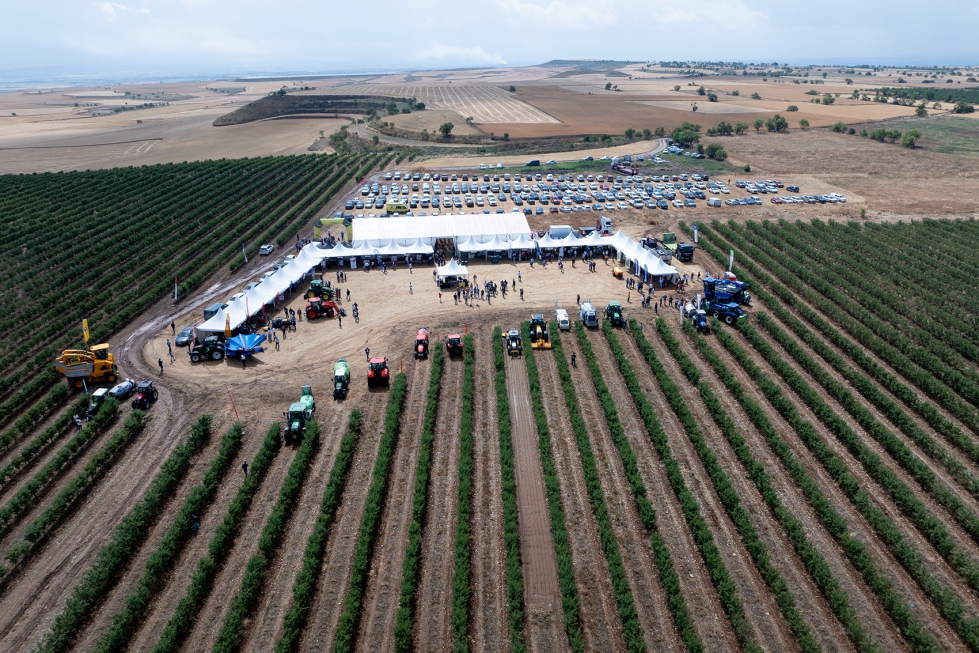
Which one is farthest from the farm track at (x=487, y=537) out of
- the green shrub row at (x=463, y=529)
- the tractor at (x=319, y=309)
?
the tractor at (x=319, y=309)

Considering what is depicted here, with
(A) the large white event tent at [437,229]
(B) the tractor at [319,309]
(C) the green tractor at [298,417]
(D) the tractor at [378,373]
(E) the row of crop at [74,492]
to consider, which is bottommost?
(E) the row of crop at [74,492]

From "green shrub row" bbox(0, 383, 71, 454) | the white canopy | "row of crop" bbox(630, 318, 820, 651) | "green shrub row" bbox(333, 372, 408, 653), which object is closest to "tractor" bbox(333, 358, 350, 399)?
"green shrub row" bbox(333, 372, 408, 653)

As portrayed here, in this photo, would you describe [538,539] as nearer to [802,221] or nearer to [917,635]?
[917,635]

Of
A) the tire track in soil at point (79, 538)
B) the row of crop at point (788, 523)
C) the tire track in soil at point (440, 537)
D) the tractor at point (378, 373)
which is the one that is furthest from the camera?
the tractor at point (378, 373)

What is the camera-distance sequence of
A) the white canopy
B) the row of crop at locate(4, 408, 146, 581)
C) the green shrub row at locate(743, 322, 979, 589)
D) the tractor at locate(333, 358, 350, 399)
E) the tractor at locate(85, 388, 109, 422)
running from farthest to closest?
the white canopy → the tractor at locate(333, 358, 350, 399) → the tractor at locate(85, 388, 109, 422) → the row of crop at locate(4, 408, 146, 581) → the green shrub row at locate(743, 322, 979, 589)

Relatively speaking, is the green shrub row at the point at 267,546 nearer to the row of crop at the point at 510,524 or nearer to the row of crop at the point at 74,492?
the row of crop at the point at 74,492

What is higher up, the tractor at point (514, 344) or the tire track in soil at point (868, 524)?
the tractor at point (514, 344)

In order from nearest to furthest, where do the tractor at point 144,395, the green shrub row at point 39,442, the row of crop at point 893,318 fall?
the green shrub row at point 39,442 < the tractor at point 144,395 < the row of crop at point 893,318

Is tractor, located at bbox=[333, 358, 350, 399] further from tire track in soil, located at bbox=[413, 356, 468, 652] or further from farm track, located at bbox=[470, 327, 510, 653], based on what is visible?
farm track, located at bbox=[470, 327, 510, 653]
